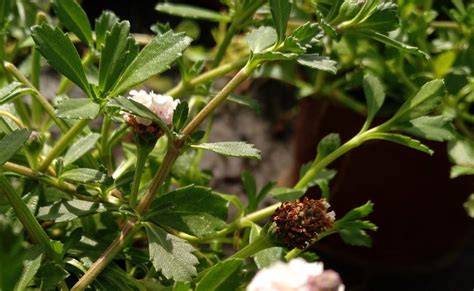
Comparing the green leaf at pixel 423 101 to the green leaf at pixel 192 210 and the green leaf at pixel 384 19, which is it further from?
the green leaf at pixel 192 210

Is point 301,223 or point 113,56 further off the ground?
point 113,56

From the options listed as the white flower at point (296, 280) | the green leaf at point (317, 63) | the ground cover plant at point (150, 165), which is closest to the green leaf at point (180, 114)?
the ground cover plant at point (150, 165)

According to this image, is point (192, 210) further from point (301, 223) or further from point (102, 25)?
point (102, 25)

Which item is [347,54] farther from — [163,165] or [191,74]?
[163,165]

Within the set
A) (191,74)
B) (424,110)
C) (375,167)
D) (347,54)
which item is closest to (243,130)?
(375,167)

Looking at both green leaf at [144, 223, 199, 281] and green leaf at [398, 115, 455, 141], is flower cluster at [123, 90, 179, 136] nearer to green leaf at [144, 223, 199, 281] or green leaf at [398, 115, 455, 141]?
green leaf at [144, 223, 199, 281]

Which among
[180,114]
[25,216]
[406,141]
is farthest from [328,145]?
[25,216]

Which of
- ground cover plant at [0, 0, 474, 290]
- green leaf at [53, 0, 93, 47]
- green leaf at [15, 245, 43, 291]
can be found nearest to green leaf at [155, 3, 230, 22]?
ground cover plant at [0, 0, 474, 290]
